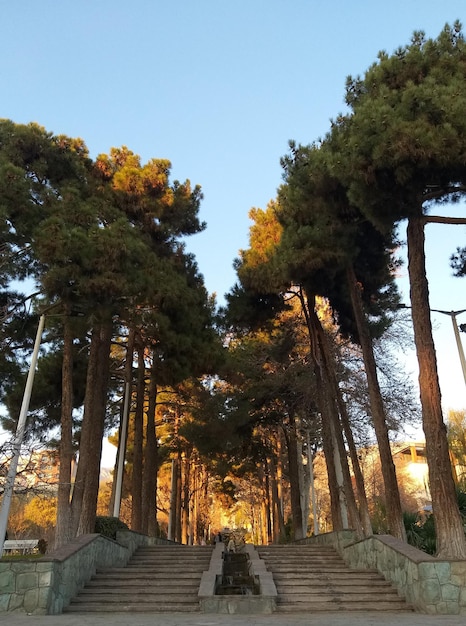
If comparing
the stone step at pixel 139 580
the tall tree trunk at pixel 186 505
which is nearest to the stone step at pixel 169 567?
the stone step at pixel 139 580

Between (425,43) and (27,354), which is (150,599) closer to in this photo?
(27,354)

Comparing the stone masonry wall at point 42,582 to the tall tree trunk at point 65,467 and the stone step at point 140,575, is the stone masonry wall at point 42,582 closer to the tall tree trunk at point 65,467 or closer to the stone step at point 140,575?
the stone step at point 140,575

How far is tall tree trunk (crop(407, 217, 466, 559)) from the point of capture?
8812 mm

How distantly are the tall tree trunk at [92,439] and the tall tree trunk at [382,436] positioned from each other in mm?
6615

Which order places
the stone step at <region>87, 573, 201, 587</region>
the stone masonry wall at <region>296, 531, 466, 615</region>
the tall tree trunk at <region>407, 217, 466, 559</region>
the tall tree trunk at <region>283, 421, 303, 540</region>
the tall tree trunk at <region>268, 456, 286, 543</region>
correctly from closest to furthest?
the stone masonry wall at <region>296, 531, 466, 615</region>, the tall tree trunk at <region>407, 217, 466, 559</region>, the stone step at <region>87, 573, 201, 587</region>, the tall tree trunk at <region>283, 421, 303, 540</region>, the tall tree trunk at <region>268, 456, 286, 543</region>

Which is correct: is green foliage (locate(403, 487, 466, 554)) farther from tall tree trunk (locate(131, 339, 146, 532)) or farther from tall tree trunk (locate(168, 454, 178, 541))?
tall tree trunk (locate(168, 454, 178, 541))

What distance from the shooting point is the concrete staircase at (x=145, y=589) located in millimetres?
8398

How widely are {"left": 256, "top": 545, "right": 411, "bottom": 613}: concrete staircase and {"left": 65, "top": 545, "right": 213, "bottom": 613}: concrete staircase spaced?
1.62 meters

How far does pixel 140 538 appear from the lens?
15.1m

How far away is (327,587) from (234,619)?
2910 millimetres

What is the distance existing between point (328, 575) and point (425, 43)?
36.2 ft

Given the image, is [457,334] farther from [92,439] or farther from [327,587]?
[92,439]

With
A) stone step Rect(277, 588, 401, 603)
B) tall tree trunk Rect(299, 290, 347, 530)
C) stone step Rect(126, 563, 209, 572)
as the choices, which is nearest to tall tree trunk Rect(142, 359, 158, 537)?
tall tree trunk Rect(299, 290, 347, 530)

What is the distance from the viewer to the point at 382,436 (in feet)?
39.2
